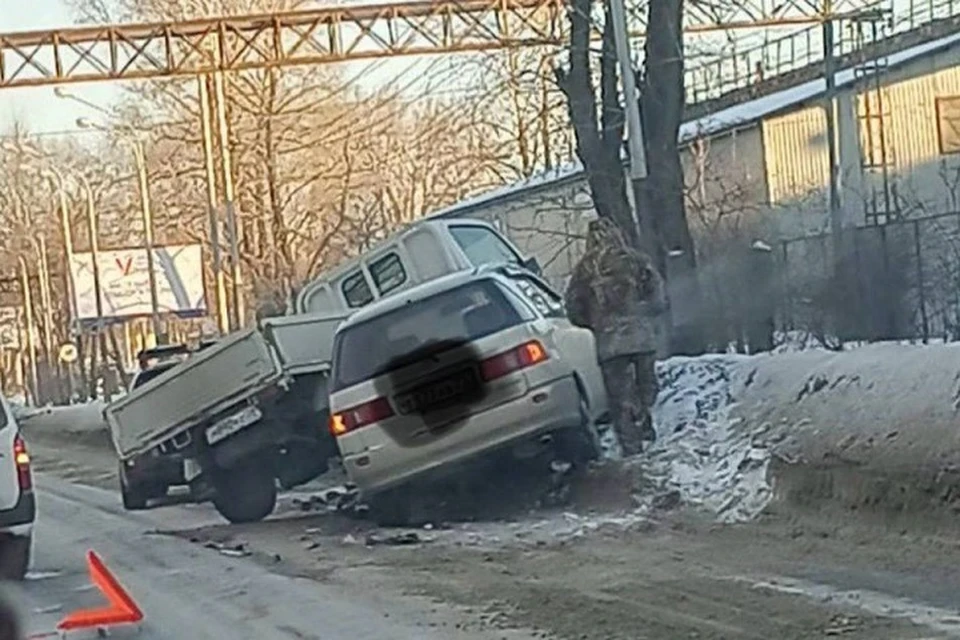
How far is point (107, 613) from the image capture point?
1081 centimetres

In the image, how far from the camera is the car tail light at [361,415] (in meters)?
14.4

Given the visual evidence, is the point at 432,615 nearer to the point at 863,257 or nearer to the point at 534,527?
the point at 534,527

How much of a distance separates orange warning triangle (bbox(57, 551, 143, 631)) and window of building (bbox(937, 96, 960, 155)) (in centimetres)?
2584

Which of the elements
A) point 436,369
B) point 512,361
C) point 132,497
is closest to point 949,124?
point 132,497

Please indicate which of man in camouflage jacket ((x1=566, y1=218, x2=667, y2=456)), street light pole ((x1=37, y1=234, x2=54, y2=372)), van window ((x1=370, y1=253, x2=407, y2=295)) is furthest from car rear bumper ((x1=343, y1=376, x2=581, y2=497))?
street light pole ((x1=37, y1=234, x2=54, y2=372))

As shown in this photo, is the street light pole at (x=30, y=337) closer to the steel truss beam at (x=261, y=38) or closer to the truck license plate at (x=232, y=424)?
the steel truss beam at (x=261, y=38)

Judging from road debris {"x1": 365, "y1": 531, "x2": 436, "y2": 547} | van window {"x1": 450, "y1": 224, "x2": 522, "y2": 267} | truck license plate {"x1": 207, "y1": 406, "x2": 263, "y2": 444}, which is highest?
van window {"x1": 450, "y1": 224, "x2": 522, "y2": 267}

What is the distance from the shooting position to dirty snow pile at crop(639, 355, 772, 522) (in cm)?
1349

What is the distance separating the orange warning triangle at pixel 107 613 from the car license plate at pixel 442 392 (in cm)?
334

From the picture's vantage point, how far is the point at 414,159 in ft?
189

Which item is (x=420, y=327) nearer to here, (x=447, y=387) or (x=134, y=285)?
(x=447, y=387)

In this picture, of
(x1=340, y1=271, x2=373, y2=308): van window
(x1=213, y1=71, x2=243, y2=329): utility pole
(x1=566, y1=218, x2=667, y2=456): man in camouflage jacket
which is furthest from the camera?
(x1=213, y1=71, x2=243, y2=329): utility pole

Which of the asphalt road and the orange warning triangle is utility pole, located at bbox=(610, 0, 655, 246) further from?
the orange warning triangle

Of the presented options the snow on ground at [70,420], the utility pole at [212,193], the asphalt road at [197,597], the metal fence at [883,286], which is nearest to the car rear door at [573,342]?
the asphalt road at [197,597]
